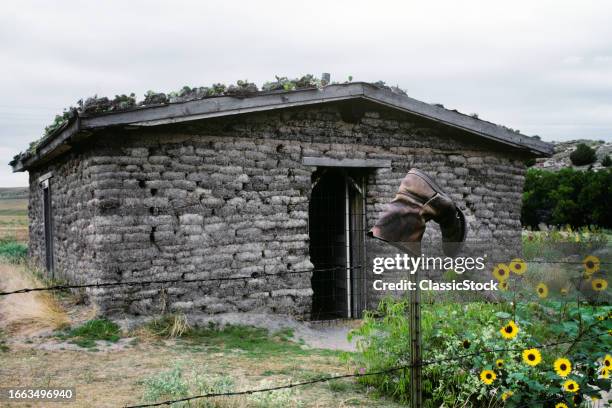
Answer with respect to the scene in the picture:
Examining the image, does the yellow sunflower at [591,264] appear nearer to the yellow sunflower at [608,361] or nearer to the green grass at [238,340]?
the yellow sunflower at [608,361]

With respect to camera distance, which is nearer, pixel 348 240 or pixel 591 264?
pixel 591 264

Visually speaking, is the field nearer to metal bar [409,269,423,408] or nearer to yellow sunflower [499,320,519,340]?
metal bar [409,269,423,408]

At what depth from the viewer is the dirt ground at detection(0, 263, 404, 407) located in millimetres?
5176

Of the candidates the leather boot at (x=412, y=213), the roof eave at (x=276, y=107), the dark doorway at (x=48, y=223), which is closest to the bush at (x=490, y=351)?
the leather boot at (x=412, y=213)

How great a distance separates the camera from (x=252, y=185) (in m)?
8.57

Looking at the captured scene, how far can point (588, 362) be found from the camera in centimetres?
445

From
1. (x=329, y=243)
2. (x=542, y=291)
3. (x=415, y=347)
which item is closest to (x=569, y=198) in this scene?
(x=329, y=243)

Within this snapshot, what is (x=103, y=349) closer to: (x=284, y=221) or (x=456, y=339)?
(x=284, y=221)

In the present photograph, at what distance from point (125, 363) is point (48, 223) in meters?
6.34

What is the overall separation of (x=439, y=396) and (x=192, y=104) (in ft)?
15.4

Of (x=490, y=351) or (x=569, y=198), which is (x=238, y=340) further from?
(x=569, y=198)

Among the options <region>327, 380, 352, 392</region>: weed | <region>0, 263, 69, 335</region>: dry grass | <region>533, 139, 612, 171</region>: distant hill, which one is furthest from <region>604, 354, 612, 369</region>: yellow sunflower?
<region>533, 139, 612, 171</region>: distant hill

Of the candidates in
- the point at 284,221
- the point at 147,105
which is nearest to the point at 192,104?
the point at 147,105

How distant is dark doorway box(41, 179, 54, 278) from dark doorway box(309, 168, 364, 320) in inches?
189
